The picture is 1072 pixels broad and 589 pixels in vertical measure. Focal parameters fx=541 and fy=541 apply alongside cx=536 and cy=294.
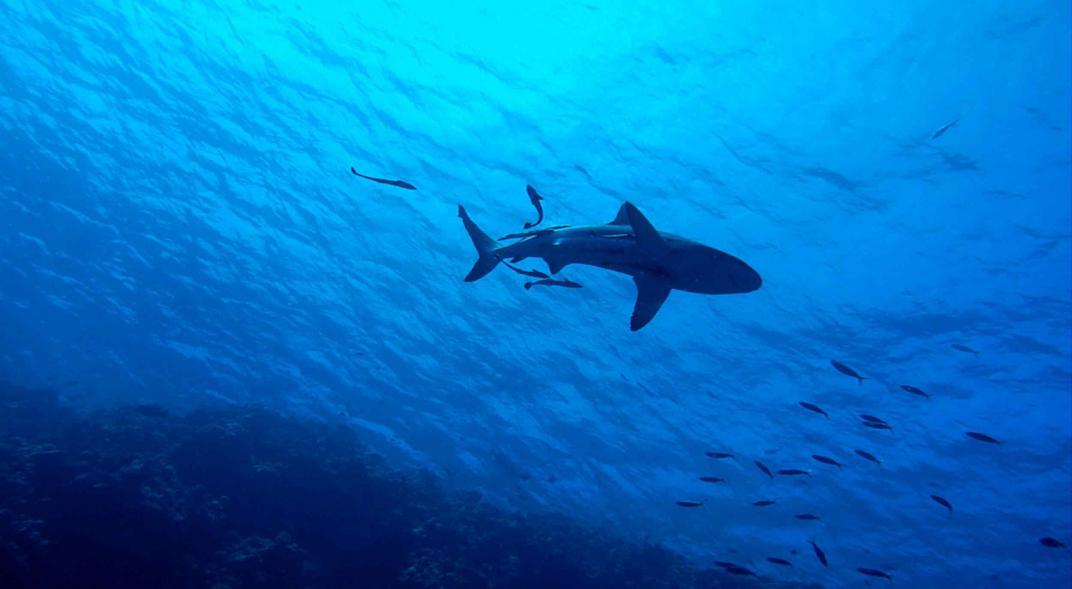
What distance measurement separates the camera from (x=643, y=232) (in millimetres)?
5059

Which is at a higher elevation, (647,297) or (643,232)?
(643,232)

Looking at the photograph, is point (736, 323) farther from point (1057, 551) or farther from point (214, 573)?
point (1057, 551)

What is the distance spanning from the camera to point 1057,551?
25172mm

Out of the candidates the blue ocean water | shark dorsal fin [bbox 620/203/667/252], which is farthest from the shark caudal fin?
the blue ocean water

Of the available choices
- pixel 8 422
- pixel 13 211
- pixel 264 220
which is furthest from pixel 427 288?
pixel 13 211

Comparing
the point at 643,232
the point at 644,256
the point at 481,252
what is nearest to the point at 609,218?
the point at 481,252

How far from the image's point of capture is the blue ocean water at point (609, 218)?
12.4 m

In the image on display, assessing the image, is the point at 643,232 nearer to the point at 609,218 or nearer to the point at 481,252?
the point at 481,252

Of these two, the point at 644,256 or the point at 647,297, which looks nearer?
the point at 644,256

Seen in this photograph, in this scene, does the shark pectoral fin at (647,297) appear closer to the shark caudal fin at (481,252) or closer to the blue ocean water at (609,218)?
the shark caudal fin at (481,252)

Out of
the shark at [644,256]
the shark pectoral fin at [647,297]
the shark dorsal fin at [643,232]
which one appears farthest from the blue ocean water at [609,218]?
the shark dorsal fin at [643,232]

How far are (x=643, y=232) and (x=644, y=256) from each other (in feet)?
1.28

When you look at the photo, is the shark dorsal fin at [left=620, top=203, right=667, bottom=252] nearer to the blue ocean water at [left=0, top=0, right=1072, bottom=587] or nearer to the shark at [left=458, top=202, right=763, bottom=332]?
the shark at [left=458, top=202, right=763, bottom=332]

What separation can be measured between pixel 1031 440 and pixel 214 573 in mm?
26673
